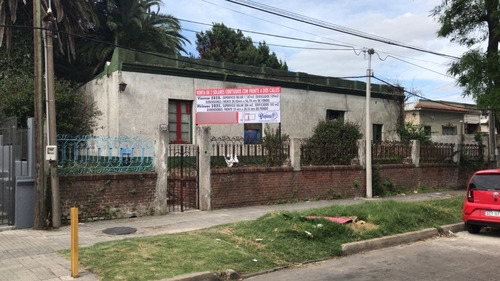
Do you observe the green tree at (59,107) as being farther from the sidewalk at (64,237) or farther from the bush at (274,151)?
the bush at (274,151)

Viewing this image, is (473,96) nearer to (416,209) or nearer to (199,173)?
(416,209)

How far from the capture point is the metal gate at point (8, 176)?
9758 mm

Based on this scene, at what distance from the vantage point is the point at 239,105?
1494cm

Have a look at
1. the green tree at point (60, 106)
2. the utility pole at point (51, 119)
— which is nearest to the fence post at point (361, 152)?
the green tree at point (60, 106)

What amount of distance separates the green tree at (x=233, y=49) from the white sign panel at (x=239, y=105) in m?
23.6

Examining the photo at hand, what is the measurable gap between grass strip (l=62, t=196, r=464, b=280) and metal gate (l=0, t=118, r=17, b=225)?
11.1 feet

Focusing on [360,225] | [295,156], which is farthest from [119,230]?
[295,156]

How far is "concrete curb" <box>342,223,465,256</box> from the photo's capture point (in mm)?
8141

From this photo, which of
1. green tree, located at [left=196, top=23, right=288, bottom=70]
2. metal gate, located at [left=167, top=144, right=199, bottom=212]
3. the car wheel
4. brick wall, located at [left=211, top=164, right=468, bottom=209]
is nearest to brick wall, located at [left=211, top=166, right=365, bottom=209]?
brick wall, located at [left=211, top=164, right=468, bottom=209]

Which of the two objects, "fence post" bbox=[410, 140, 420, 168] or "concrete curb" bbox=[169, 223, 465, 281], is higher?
"fence post" bbox=[410, 140, 420, 168]

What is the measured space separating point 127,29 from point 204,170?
58.4 ft

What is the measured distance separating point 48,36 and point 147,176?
167 inches

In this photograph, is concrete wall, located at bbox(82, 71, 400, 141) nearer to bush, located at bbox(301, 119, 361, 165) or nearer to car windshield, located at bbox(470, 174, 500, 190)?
bush, located at bbox(301, 119, 361, 165)

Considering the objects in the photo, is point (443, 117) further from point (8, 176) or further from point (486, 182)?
point (8, 176)
